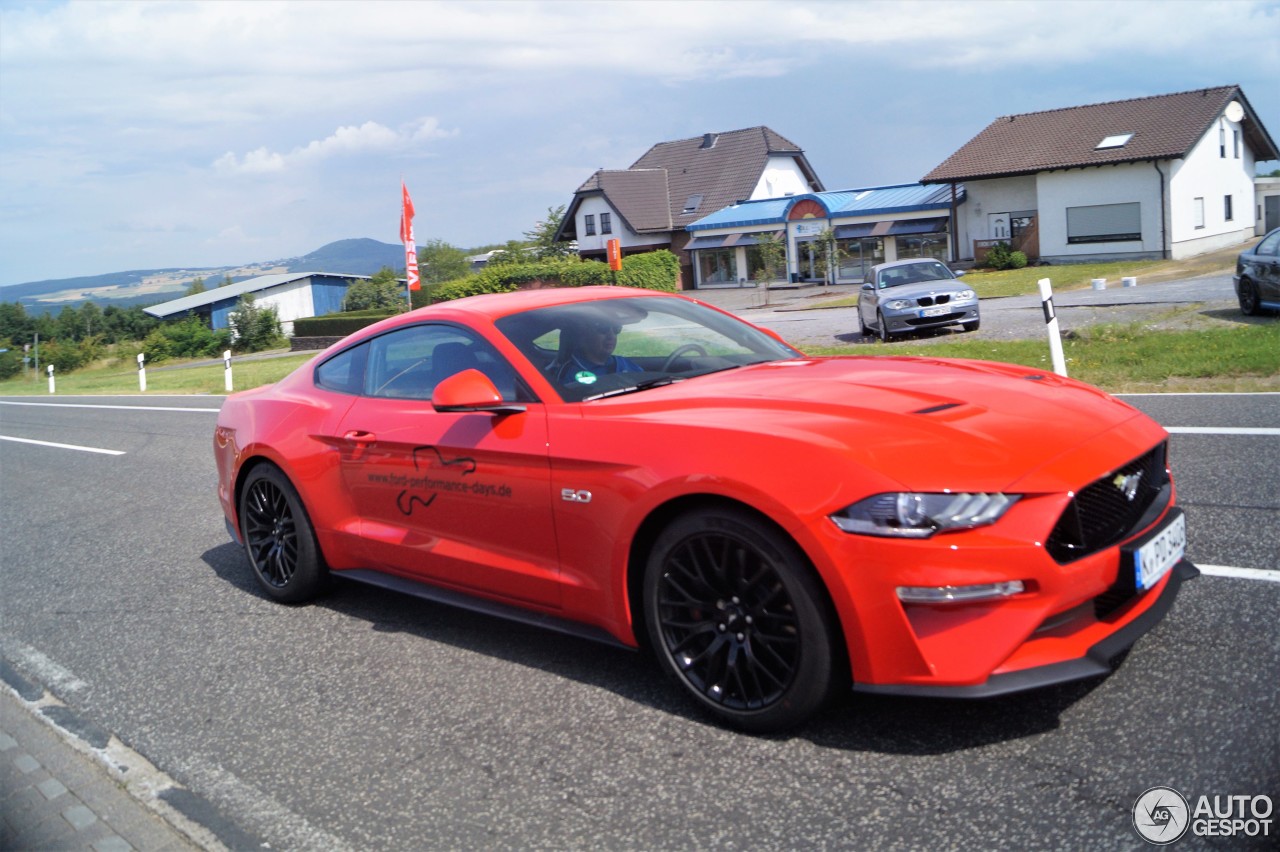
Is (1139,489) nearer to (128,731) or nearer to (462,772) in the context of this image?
(462,772)

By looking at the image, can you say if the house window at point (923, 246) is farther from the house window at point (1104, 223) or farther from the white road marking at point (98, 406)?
the white road marking at point (98, 406)

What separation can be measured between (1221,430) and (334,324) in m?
49.0

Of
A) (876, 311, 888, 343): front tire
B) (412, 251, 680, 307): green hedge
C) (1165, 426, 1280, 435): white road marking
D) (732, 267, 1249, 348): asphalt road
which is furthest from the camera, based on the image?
(412, 251, 680, 307): green hedge

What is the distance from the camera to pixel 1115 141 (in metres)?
44.3

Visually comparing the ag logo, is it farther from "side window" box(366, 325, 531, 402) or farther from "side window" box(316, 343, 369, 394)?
"side window" box(316, 343, 369, 394)

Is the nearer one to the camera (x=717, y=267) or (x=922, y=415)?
(x=922, y=415)

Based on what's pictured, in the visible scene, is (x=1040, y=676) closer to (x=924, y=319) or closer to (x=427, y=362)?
(x=427, y=362)

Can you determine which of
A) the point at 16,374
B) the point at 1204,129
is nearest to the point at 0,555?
the point at 1204,129

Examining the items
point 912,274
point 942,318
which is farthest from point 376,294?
point 942,318

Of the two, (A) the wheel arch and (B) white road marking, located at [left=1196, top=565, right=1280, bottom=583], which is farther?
(B) white road marking, located at [left=1196, top=565, right=1280, bottom=583]

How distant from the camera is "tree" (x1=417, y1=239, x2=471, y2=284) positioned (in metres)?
88.2

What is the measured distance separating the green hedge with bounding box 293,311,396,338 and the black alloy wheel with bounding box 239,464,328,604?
1780 inches

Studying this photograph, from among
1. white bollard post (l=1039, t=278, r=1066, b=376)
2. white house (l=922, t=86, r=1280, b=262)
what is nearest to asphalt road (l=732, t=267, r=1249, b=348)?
white bollard post (l=1039, t=278, r=1066, b=376)

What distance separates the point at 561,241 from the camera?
71688 millimetres
